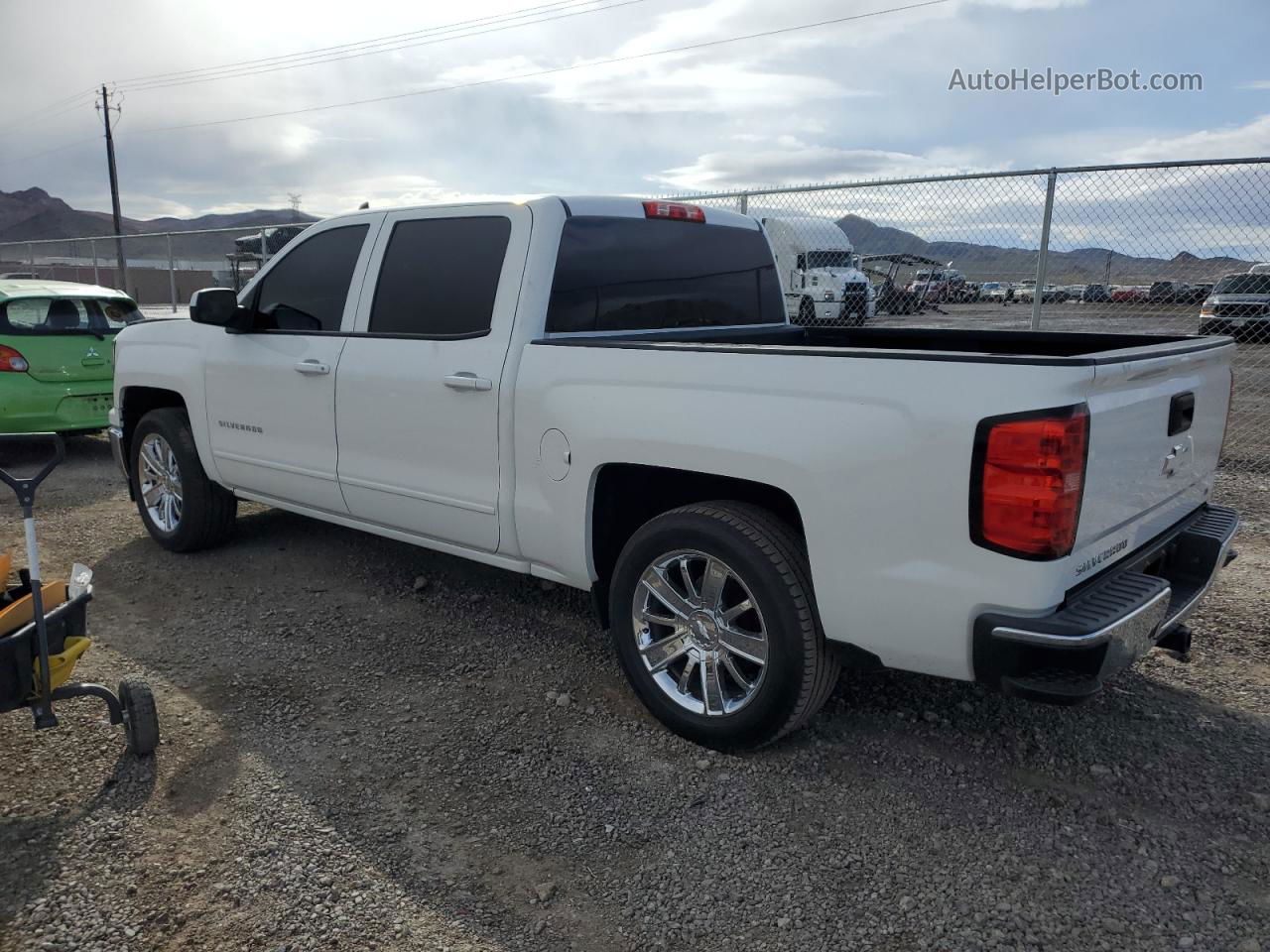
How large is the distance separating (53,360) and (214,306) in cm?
479

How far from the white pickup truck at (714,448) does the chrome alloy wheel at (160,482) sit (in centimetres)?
42

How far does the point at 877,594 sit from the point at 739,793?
2.77ft

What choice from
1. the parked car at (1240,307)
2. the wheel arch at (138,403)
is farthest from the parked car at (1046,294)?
the wheel arch at (138,403)

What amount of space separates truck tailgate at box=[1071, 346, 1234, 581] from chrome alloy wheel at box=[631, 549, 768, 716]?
3.50ft

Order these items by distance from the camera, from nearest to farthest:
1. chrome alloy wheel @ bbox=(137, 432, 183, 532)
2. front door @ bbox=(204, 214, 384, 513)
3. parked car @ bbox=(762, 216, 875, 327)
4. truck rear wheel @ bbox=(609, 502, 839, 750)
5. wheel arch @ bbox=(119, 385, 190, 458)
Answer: truck rear wheel @ bbox=(609, 502, 839, 750), front door @ bbox=(204, 214, 384, 513), chrome alloy wheel @ bbox=(137, 432, 183, 532), wheel arch @ bbox=(119, 385, 190, 458), parked car @ bbox=(762, 216, 875, 327)

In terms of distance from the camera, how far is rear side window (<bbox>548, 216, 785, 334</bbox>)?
384 cm

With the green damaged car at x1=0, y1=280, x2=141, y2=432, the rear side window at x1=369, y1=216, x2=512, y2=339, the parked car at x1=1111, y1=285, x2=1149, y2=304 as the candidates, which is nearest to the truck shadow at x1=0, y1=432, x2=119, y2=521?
the green damaged car at x1=0, y1=280, x2=141, y2=432

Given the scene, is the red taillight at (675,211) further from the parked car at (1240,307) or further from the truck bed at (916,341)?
the parked car at (1240,307)

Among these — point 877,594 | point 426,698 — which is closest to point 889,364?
point 877,594

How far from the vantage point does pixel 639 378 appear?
10.6 ft

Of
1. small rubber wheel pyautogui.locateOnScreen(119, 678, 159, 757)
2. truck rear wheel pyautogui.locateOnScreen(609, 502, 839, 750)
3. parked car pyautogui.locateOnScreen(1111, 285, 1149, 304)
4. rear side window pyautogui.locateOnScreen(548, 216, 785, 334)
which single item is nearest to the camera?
truck rear wheel pyautogui.locateOnScreen(609, 502, 839, 750)

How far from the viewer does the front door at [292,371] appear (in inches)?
176


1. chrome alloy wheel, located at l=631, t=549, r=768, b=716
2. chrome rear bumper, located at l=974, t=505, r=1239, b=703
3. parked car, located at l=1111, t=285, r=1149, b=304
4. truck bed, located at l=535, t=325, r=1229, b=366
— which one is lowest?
chrome alloy wheel, located at l=631, t=549, r=768, b=716

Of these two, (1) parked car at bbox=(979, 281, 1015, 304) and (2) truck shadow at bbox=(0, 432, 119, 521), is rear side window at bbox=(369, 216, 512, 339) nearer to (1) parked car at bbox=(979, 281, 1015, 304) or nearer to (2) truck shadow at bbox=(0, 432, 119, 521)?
(2) truck shadow at bbox=(0, 432, 119, 521)
